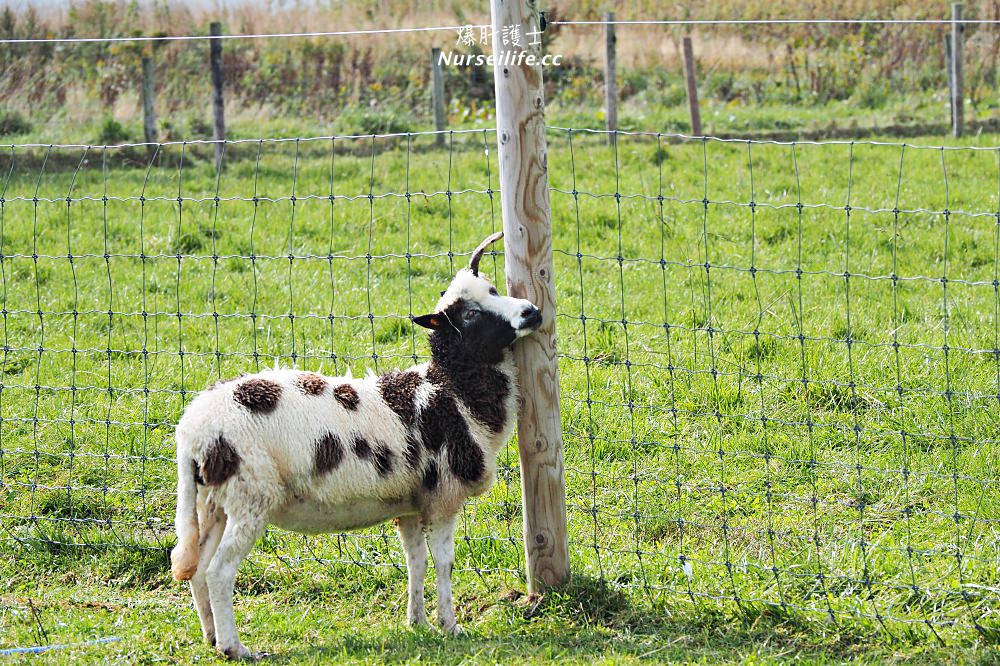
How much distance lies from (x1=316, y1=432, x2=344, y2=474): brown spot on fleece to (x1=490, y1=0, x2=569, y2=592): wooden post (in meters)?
0.87

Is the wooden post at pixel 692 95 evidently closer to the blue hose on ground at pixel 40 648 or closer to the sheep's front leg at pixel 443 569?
the sheep's front leg at pixel 443 569

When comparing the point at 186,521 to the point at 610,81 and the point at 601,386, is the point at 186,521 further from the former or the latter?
the point at 610,81

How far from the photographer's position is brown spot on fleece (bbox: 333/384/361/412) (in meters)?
4.59

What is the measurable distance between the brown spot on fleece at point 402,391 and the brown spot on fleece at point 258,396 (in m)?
0.49

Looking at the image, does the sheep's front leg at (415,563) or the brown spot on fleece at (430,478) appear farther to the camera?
the sheep's front leg at (415,563)

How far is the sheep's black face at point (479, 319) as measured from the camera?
462 centimetres

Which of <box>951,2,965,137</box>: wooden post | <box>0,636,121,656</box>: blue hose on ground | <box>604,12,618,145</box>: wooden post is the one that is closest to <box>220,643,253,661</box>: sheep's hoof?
<box>0,636,121,656</box>: blue hose on ground

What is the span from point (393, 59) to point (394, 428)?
46.9 feet

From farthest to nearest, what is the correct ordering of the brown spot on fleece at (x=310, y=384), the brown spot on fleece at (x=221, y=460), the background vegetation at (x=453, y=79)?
the background vegetation at (x=453, y=79)
the brown spot on fleece at (x=310, y=384)
the brown spot on fleece at (x=221, y=460)

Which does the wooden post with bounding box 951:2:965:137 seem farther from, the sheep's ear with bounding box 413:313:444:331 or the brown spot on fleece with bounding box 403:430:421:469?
the brown spot on fleece with bounding box 403:430:421:469

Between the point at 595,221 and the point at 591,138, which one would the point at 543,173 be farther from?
the point at 591,138

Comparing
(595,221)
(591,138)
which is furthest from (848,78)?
(595,221)

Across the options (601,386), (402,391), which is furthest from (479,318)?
(601,386)

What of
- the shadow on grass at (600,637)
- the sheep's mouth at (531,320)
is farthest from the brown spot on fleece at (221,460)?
Result: the sheep's mouth at (531,320)
